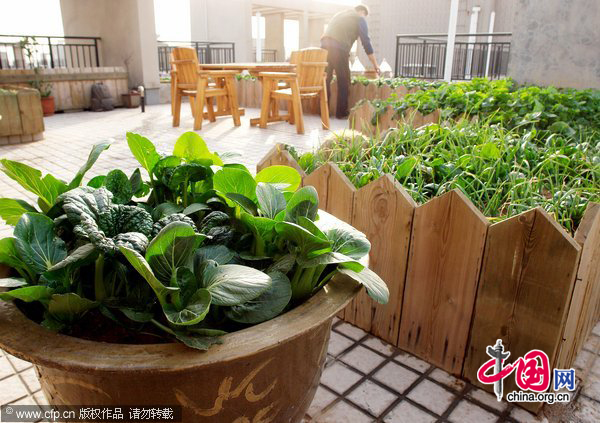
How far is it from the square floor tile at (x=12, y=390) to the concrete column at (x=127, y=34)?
1020 centimetres

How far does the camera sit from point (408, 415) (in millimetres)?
1686

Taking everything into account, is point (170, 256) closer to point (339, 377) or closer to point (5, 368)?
point (339, 377)

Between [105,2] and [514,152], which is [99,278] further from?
[105,2]

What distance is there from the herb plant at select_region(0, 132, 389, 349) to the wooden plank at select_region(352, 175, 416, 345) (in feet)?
2.26

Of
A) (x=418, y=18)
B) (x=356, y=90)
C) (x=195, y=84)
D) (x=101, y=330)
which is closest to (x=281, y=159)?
(x=101, y=330)

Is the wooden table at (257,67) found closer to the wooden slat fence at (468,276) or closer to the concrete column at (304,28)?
the wooden slat fence at (468,276)

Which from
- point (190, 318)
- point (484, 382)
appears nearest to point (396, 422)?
point (484, 382)

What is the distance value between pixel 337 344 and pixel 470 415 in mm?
626

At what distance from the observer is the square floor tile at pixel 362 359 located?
76.7 inches

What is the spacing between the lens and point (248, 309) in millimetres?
1032

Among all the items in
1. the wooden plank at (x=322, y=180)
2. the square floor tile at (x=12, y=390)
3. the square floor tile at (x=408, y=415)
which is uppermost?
the wooden plank at (x=322, y=180)

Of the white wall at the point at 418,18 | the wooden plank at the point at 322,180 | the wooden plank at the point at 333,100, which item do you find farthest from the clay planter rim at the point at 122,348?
the white wall at the point at 418,18

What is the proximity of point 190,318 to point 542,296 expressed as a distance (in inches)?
51.3

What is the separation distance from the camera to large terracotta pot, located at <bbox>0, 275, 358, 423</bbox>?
0.87 metres
